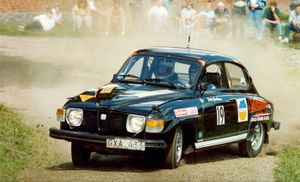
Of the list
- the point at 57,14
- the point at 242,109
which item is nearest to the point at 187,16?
the point at 57,14

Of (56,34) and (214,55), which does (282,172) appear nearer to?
(214,55)

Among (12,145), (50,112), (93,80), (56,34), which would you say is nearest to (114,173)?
(12,145)

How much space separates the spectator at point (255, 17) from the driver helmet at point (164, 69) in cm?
1766

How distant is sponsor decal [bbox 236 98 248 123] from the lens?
45.0 ft

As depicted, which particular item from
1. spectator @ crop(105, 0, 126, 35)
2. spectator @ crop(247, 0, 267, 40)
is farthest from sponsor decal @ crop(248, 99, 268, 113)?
spectator @ crop(105, 0, 126, 35)

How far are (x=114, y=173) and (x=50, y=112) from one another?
6.17 metres

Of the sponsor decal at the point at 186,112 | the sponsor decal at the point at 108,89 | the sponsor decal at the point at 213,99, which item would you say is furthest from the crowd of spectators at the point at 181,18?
the sponsor decal at the point at 186,112

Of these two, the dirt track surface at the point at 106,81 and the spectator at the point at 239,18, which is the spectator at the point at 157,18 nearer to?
the dirt track surface at the point at 106,81

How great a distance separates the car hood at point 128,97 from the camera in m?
12.0

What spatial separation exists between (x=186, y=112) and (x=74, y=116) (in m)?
1.45

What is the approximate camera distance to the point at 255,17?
3091 centimetres

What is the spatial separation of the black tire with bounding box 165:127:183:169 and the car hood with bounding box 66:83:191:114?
0.47 meters

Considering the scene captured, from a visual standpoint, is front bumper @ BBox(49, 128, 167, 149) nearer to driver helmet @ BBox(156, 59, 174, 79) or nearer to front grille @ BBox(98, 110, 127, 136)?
front grille @ BBox(98, 110, 127, 136)

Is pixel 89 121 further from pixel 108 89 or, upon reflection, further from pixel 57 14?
pixel 57 14
